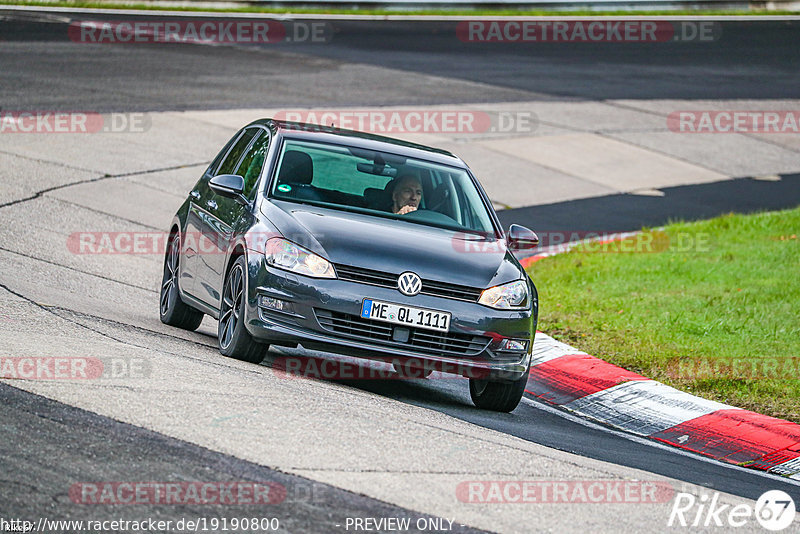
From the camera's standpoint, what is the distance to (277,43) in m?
29.0

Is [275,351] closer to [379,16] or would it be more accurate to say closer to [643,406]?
[643,406]

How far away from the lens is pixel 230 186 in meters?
8.91

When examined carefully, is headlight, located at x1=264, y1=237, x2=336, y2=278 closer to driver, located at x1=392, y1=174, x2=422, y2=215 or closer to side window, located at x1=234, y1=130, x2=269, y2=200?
side window, located at x1=234, y1=130, x2=269, y2=200

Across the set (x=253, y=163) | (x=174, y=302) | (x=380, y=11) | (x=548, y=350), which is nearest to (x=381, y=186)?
(x=253, y=163)

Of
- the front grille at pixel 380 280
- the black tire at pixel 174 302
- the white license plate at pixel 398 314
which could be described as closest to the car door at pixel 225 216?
the black tire at pixel 174 302

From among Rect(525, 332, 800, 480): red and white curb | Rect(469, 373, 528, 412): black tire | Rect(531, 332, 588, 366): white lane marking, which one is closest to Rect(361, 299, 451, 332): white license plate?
Rect(469, 373, 528, 412): black tire

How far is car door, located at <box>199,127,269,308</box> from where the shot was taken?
8930 mm

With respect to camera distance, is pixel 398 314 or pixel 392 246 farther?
pixel 392 246

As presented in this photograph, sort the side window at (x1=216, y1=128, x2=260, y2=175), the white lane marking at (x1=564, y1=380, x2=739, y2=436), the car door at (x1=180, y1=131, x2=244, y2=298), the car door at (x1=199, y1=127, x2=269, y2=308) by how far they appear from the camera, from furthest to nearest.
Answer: the side window at (x1=216, y1=128, x2=260, y2=175)
the car door at (x1=180, y1=131, x2=244, y2=298)
the car door at (x1=199, y1=127, x2=269, y2=308)
the white lane marking at (x1=564, y1=380, x2=739, y2=436)

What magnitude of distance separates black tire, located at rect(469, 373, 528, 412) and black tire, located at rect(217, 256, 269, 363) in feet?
5.04

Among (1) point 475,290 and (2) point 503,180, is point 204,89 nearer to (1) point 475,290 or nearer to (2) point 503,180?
(2) point 503,180

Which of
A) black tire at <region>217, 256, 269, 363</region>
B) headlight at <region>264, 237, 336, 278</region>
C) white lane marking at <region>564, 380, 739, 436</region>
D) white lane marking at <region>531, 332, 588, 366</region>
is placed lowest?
white lane marking at <region>531, 332, 588, 366</region>

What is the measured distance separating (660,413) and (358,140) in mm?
2994

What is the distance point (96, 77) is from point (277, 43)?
24.1 ft
